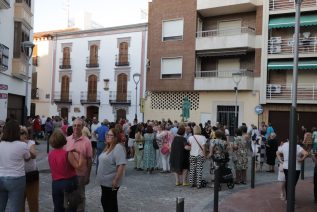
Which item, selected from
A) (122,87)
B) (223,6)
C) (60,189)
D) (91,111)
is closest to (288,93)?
(223,6)

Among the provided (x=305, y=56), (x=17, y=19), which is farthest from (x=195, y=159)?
(x=305, y=56)

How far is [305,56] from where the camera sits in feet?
90.3

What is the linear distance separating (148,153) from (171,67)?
18.6 m

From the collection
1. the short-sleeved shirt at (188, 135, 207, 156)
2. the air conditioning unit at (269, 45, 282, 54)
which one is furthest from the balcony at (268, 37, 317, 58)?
the short-sleeved shirt at (188, 135, 207, 156)

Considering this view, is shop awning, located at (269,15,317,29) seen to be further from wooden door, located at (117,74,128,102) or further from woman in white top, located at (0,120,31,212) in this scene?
woman in white top, located at (0,120,31,212)

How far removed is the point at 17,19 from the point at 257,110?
15583mm

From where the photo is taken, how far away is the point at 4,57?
802 inches

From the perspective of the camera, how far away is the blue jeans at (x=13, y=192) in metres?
5.97

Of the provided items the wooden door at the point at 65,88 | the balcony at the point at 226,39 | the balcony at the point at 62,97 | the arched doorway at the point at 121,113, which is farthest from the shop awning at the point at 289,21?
the wooden door at the point at 65,88

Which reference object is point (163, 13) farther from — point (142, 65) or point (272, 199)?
point (272, 199)

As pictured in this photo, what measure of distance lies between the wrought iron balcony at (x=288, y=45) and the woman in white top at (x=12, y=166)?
2476 cm

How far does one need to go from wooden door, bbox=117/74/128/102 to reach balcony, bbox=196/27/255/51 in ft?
27.5

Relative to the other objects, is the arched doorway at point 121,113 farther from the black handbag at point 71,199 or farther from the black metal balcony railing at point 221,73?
the black handbag at point 71,199

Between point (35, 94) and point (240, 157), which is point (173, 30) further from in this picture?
point (240, 157)
